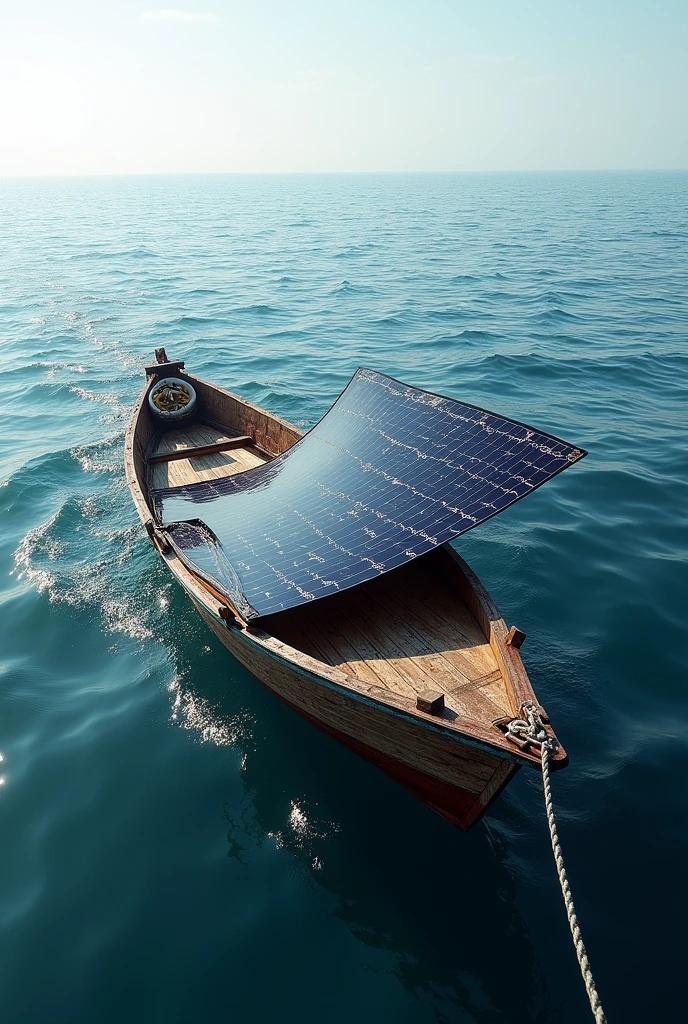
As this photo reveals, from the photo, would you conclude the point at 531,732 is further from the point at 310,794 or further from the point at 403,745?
the point at 310,794

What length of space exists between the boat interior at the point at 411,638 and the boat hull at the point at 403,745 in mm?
556

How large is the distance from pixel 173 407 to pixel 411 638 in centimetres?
1336

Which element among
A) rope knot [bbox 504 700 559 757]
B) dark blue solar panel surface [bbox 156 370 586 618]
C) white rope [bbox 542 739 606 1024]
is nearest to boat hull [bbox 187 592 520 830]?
rope knot [bbox 504 700 559 757]

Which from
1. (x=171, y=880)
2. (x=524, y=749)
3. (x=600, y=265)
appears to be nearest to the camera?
(x=524, y=749)

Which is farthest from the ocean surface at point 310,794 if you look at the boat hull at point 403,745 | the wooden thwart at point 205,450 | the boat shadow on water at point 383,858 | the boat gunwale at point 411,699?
the wooden thwart at point 205,450

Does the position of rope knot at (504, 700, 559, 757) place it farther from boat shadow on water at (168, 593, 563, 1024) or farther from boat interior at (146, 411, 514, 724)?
boat shadow on water at (168, 593, 563, 1024)

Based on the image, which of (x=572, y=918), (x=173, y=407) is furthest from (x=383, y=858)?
(x=173, y=407)

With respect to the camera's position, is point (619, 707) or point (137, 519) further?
point (137, 519)

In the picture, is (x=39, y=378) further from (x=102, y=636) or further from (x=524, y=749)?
(x=524, y=749)

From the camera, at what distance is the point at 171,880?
848cm

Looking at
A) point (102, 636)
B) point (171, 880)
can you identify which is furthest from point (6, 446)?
point (171, 880)

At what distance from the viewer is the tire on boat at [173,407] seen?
779 inches

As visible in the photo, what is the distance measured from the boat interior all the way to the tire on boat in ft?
37.1

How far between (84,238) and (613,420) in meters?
76.3
